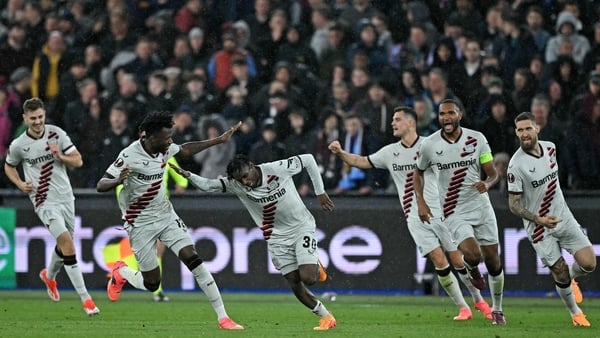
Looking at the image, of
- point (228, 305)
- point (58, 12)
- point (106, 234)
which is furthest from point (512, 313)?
point (58, 12)

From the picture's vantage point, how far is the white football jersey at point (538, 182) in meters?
14.9

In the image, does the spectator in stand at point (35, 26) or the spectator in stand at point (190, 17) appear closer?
the spectator in stand at point (190, 17)

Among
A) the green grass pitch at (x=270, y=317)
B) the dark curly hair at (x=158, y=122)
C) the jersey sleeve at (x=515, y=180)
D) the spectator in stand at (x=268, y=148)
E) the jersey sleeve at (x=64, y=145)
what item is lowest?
the green grass pitch at (x=270, y=317)

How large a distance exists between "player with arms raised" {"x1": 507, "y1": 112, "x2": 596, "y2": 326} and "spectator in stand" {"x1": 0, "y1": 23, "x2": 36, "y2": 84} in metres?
12.7

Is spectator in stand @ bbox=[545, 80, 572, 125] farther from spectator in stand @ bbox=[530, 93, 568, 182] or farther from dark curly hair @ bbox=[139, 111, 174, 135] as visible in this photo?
dark curly hair @ bbox=[139, 111, 174, 135]

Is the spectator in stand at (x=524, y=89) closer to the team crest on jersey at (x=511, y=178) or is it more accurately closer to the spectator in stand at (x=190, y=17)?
the team crest on jersey at (x=511, y=178)

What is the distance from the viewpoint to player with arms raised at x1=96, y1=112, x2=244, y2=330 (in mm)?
14555

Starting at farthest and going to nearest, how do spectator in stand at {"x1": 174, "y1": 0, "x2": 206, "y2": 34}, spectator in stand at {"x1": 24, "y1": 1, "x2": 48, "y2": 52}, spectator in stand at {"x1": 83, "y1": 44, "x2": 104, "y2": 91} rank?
spectator in stand at {"x1": 24, "y1": 1, "x2": 48, "y2": 52}, spectator in stand at {"x1": 174, "y1": 0, "x2": 206, "y2": 34}, spectator in stand at {"x1": 83, "y1": 44, "x2": 104, "y2": 91}

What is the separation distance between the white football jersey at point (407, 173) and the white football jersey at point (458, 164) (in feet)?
3.12

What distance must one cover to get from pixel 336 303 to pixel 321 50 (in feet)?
18.5

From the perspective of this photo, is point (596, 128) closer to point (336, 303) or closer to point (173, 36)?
point (336, 303)

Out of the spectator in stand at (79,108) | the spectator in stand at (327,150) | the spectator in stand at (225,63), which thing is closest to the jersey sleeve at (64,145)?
the spectator in stand at (327,150)

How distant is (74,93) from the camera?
79.6 ft

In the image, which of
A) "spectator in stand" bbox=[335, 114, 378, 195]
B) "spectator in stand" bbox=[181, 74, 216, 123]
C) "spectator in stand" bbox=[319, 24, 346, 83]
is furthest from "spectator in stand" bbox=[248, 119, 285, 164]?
"spectator in stand" bbox=[319, 24, 346, 83]
